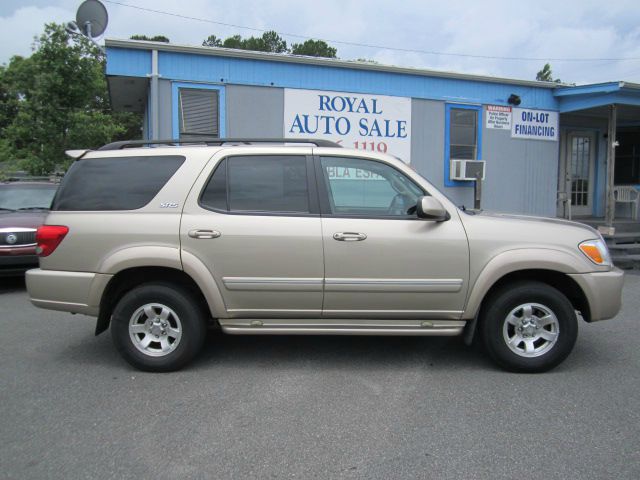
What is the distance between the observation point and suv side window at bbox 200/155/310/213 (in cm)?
428

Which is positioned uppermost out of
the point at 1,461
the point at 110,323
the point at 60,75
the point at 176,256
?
the point at 60,75

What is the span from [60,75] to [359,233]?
14.1 metres

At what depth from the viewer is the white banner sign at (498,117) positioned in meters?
11.5

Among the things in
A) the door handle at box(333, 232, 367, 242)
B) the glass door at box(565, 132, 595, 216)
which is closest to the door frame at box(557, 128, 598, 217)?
the glass door at box(565, 132, 595, 216)

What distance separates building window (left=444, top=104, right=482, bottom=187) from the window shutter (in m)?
4.91

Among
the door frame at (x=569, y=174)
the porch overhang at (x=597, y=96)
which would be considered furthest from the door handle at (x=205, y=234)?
the door frame at (x=569, y=174)

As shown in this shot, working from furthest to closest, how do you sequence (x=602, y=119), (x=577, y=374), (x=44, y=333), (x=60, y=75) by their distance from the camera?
(x=60, y=75) < (x=602, y=119) < (x=44, y=333) < (x=577, y=374)

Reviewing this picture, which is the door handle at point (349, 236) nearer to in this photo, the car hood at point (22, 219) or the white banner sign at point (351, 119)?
the car hood at point (22, 219)

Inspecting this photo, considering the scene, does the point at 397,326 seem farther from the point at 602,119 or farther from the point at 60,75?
the point at 60,75

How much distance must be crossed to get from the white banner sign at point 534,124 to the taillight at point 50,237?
10.2m

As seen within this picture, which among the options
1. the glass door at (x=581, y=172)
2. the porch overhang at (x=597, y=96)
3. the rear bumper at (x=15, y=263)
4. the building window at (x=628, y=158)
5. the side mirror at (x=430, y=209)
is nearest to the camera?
the side mirror at (x=430, y=209)

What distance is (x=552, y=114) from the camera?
12.1 metres

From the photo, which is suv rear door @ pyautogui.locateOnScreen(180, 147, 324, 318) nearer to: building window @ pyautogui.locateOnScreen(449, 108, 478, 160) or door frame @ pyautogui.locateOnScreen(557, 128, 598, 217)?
building window @ pyautogui.locateOnScreen(449, 108, 478, 160)

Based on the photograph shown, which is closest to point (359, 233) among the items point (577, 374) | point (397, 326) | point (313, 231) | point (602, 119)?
point (313, 231)
